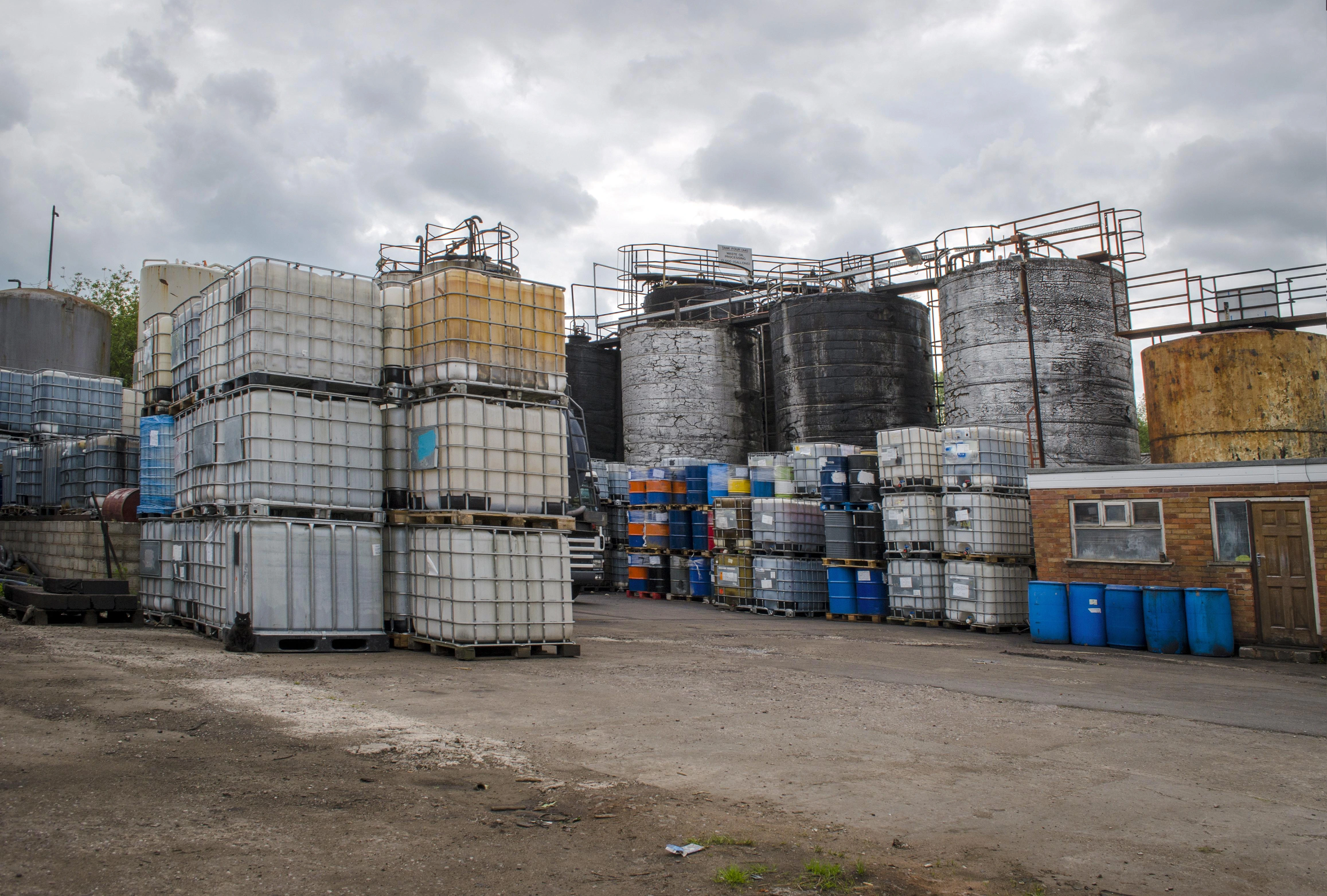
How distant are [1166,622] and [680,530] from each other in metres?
11.8

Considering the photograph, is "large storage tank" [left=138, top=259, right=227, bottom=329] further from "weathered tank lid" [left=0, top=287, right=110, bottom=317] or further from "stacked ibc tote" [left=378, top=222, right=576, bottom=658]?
"stacked ibc tote" [left=378, top=222, right=576, bottom=658]

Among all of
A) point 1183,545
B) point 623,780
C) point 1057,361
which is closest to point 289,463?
point 623,780

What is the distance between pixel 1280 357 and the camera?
17.5m

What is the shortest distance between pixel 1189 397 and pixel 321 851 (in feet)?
59.4

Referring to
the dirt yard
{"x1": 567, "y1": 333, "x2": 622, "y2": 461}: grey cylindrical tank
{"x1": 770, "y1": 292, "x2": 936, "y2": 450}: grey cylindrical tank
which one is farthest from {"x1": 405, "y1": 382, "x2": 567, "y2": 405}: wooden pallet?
{"x1": 567, "y1": 333, "x2": 622, "y2": 461}: grey cylindrical tank

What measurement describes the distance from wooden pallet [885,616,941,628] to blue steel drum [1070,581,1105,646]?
299 centimetres

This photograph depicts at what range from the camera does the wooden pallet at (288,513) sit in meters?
10.6

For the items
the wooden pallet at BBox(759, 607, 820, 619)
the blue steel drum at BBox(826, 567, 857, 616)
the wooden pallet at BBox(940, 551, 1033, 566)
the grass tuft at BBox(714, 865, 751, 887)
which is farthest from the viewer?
the wooden pallet at BBox(759, 607, 820, 619)

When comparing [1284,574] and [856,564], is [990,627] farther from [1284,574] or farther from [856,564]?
[1284,574]

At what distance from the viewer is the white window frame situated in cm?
1512

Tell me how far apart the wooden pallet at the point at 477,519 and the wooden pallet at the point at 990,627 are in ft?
28.4

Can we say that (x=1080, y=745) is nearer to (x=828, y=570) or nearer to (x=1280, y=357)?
(x=828, y=570)

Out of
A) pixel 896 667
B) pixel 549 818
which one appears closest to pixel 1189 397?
pixel 896 667

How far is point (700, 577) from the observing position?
2294cm
